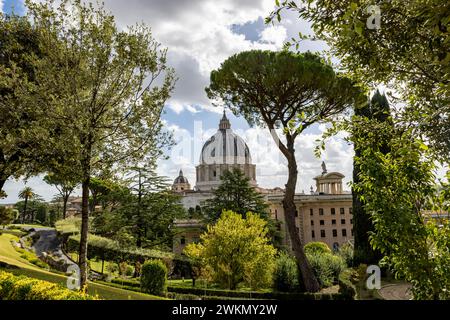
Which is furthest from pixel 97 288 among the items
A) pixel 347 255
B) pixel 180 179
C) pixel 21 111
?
pixel 180 179

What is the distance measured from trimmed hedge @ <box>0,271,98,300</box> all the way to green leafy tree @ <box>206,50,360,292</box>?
12411mm

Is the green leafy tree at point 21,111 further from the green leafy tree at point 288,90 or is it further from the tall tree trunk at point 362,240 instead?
the tall tree trunk at point 362,240

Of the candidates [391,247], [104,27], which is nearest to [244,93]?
[104,27]

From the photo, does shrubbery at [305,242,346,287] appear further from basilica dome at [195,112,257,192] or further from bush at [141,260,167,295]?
basilica dome at [195,112,257,192]

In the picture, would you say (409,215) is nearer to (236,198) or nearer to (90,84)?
(90,84)

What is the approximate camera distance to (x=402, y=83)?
18.1ft

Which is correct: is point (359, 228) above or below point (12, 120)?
below

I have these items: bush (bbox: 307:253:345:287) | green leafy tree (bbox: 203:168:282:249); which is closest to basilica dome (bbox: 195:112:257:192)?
green leafy tree (bbox: 203:168:282:249)

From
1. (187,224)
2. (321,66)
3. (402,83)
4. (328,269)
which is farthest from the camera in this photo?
(187,224)

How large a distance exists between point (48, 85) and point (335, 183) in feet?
156

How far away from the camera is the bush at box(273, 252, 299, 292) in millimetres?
18958
